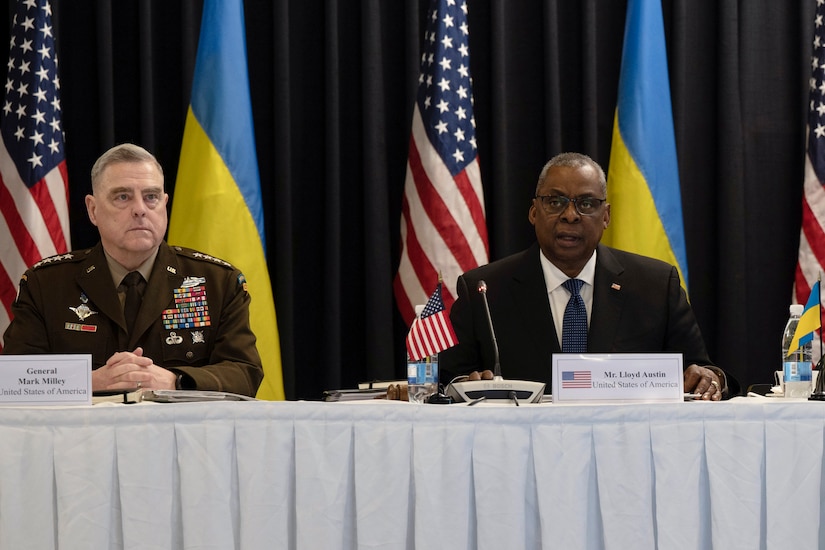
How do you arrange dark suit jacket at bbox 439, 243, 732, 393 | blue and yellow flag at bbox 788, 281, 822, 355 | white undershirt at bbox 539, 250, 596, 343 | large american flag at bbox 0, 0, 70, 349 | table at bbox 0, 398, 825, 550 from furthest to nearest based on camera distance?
large american flag at bbox 0, 0, 70, 349, white undershirt at bbox 539, 250, 596, 343, dark suit jacket at bbox 439, 243, 732, 393, blue and yellow flag at bbox 788, 281, 822, 355, table at bbox 0, 398, 825, 550

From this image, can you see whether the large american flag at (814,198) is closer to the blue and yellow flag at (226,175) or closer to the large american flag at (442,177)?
the large american flag at (442,177)

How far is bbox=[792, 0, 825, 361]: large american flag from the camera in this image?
4.29 meters

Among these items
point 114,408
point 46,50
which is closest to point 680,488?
point 114,408

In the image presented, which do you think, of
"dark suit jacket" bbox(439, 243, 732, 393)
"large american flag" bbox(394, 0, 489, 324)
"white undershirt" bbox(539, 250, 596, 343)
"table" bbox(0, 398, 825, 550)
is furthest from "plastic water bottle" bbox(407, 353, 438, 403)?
"large american flag" bbox(394, 0, 489, 324)

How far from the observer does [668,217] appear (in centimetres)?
431

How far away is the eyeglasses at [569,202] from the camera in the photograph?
3.21 m

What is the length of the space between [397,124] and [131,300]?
6.64 ft

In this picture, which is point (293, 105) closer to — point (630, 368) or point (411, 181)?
point (411, 181)

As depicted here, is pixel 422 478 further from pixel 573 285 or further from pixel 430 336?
pixel 573 285

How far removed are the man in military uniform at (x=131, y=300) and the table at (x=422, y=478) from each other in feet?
3.15

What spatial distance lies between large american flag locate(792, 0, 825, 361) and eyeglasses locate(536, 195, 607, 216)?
5.09ft

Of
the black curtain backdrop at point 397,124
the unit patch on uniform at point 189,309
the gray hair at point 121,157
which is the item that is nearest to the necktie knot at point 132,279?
the unit patch on uniform at point 189,309

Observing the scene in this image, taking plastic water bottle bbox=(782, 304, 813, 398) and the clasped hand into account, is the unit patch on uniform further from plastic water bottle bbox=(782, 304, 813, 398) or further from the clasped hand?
plastic water bottle bbox=(782, 304, 813, 398)

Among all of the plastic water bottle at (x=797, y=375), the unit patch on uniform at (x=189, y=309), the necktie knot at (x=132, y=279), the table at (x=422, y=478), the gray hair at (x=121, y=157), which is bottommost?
the table at (x=422, y=478)
